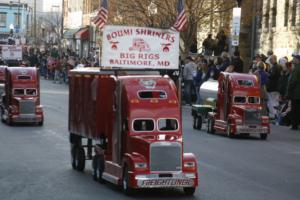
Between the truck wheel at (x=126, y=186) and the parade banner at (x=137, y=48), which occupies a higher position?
the parade banner at (x=137, y=48)

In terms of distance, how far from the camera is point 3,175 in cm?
1625

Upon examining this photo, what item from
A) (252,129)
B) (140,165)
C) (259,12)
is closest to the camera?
(140,165)

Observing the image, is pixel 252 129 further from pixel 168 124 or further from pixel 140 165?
pixel 140 165

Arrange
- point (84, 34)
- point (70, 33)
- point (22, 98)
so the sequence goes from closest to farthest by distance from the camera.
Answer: point (22, 98)
point (84, 34)
point (70, 33)

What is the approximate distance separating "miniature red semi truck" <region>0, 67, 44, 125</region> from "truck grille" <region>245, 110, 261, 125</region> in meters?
6.60

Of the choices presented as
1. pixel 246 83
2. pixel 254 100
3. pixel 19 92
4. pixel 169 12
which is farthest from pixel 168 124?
pixel 169 12

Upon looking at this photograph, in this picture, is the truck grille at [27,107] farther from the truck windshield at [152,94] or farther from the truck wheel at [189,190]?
the truck wheel at [189,190]

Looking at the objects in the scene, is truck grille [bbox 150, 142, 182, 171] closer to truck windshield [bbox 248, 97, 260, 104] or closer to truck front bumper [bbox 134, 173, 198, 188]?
truck front bumper [bbox 134, 173, 198, 188]

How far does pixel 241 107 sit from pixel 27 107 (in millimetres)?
6881

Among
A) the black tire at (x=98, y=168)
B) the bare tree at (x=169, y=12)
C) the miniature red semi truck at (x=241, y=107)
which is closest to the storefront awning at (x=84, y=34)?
the bare tree at (x=169, y=12)

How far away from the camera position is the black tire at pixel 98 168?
15102 millimetres

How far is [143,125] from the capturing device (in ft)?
46.0

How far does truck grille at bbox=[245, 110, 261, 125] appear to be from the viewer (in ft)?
79.5

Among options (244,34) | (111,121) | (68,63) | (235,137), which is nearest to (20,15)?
(68,63)
